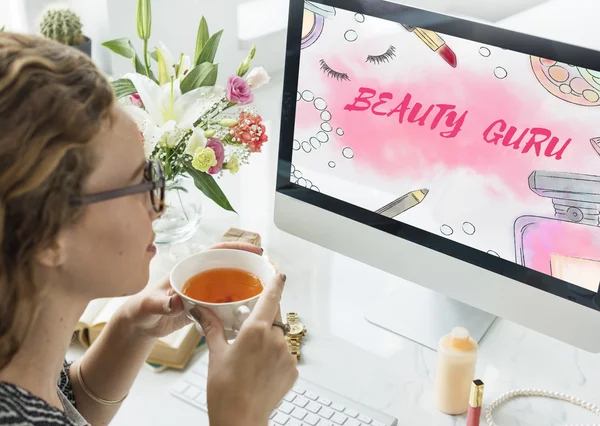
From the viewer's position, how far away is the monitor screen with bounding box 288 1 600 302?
918 mm

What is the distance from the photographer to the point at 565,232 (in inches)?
37.6

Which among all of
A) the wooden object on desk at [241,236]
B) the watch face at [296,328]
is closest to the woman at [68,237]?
the watch face at [296,328]

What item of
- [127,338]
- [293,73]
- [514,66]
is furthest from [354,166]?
[127,338]

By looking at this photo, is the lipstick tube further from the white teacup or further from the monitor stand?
the white teacup

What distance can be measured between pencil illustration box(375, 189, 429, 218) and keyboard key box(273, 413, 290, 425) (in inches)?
12.6

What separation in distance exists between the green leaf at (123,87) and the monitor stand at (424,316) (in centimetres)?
55

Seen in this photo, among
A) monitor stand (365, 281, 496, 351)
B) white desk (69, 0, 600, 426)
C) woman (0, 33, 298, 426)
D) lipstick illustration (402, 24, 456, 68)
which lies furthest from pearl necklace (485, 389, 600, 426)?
lipstick illustration (402, 24, 456, 68)

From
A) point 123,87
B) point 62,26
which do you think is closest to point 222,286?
point 123,87

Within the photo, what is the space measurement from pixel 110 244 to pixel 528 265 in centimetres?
55

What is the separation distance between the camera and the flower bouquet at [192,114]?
3.92 ft

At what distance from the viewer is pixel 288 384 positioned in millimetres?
858

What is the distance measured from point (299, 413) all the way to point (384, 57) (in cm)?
49

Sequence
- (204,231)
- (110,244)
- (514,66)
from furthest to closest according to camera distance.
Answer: (204,231) → (514,66) → (110,244)

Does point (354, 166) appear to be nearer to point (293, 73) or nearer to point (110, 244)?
point (293, 73)
